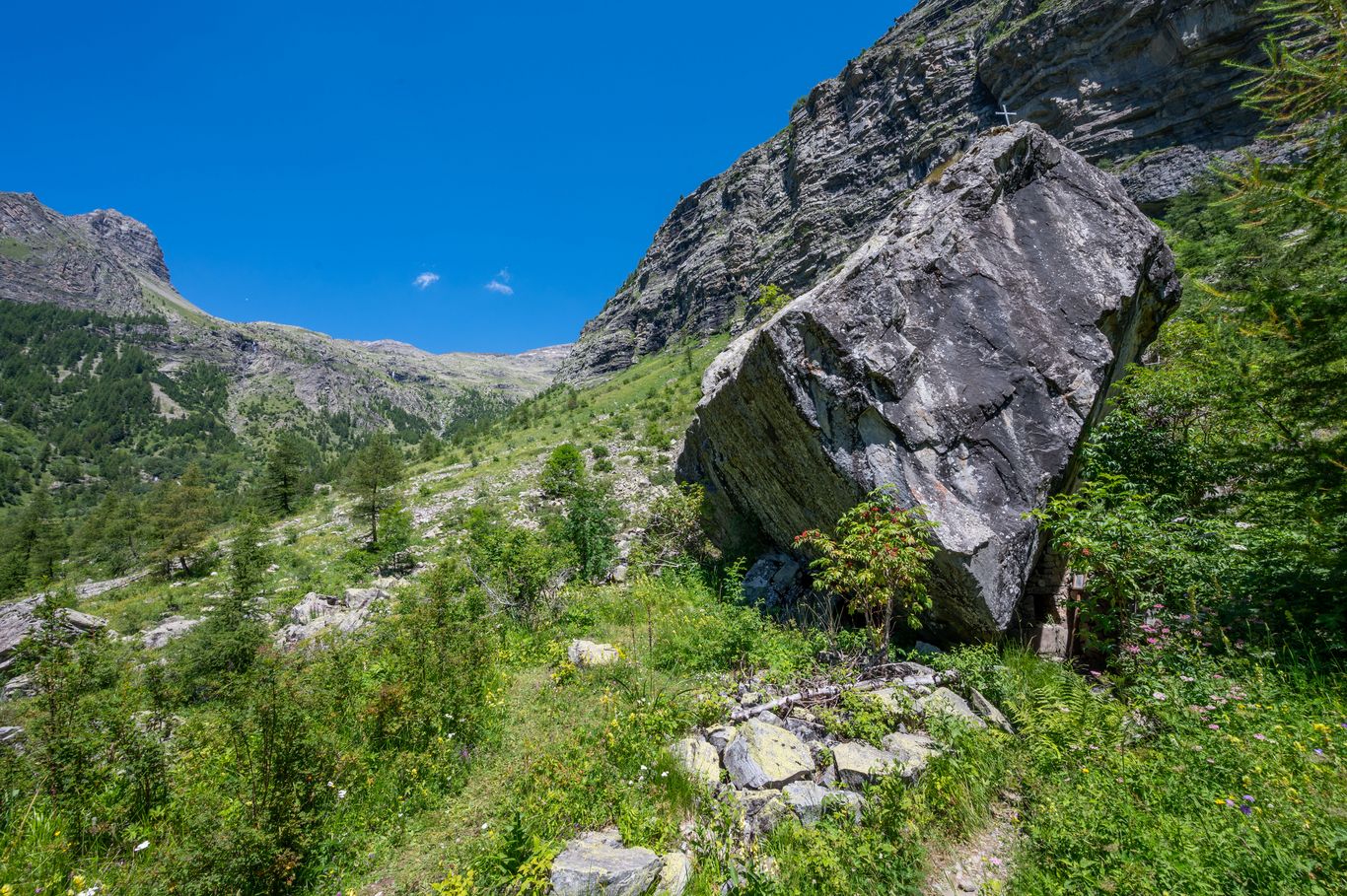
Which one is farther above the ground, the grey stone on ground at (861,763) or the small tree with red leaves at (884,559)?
the small tree with red leaves at (884,559)

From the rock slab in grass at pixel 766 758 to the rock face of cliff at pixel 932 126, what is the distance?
35.3 metres

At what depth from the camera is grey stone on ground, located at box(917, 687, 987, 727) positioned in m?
4.94

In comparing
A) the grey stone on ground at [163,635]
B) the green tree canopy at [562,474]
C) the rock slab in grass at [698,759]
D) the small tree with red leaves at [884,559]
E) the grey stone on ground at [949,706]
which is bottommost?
the grey stone on ground at [949,706]

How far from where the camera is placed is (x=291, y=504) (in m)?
39.9

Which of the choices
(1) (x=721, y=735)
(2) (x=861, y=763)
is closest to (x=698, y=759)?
(1) (x=721, y=735)

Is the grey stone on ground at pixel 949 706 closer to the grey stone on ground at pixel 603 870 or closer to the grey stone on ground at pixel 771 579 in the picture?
the grey stone on ground at pixel 603 870

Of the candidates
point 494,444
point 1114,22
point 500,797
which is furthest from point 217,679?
point 1114,22

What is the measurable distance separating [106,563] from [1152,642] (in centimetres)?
5644

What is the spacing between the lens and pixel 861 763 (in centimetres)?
444

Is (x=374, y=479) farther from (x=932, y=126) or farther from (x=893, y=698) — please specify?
(x=932, y=126)

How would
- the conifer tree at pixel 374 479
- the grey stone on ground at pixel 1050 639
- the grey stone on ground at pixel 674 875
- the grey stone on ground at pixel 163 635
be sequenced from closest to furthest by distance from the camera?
the grey stone on ground at pixel 674 875
the grey stone on ground at pixel 1050 639
the grey stone on ground at pixel 163 635
the conifer tree at pixel 374 479

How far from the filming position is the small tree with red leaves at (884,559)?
5973 millimetres

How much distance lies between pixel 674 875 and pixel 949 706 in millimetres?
3299

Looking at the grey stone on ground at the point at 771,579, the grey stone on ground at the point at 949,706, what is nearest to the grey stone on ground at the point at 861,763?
the grey stone on ground at the point at 949,706
